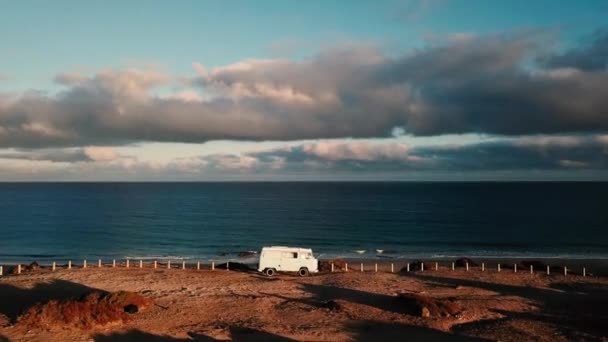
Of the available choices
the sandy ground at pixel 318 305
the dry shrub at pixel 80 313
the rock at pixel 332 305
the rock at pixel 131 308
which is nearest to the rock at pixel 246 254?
the sandy ground at pixel 318 305

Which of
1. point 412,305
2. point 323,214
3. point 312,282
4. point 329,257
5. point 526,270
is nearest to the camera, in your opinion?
point 412,305

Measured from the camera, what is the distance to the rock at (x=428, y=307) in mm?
23281

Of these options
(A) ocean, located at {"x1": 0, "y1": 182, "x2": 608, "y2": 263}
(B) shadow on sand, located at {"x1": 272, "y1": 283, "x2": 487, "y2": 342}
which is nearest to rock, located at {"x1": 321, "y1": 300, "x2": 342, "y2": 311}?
(B) shadow on sand, located at {"x1": 272, "y1": 283, "x2": 487, "y2": 342}

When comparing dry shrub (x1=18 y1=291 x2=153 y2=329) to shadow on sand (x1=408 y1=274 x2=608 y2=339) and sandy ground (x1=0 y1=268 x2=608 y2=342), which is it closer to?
sandy ground (x1=0 y1=268 x2=608 y2=342)

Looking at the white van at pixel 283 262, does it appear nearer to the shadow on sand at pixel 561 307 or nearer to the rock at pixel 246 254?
the shadow on sand at pixel 561 307

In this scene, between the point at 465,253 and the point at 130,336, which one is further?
the point at 465,253

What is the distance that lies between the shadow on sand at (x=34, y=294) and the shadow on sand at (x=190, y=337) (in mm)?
6103

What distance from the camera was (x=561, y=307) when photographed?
2581 cm

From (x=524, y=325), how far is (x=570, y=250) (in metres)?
49.5

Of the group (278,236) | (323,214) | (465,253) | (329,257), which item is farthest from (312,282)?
(323,214)

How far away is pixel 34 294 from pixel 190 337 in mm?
12507

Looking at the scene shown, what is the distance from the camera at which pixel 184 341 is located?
66.0ft

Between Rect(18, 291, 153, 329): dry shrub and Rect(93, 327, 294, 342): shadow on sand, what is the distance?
4.15ft

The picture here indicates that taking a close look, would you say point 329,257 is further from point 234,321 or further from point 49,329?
point 49,329
